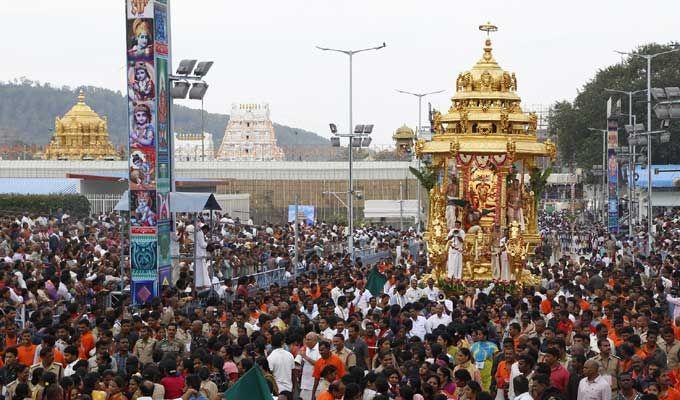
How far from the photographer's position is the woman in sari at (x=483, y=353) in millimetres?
14859

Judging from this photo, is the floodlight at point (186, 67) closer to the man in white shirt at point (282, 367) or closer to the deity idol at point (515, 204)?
the deity idol at point (515, 204)

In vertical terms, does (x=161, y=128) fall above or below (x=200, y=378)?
above

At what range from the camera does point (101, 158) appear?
8569 centimetres

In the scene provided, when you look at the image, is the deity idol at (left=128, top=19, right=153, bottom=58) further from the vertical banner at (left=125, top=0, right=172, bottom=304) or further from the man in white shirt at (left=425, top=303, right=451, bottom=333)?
the man in white shirt at (left=425, top=303, right=451, bottom=333)

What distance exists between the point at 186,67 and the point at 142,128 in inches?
62.3

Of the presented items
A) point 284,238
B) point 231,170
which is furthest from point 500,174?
point 231,170

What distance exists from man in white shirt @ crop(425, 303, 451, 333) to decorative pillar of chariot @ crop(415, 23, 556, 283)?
36.9 ft

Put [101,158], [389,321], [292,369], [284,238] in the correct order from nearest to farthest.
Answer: [292,369], [389,321], [284,238], [101,158]

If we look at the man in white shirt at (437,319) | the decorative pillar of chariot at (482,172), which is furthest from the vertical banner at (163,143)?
the man in white shirt at (437,319)

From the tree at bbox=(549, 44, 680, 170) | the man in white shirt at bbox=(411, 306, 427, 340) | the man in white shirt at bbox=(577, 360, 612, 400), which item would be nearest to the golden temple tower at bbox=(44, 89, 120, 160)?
the tree at bbox=(549, 44, 680, 170)

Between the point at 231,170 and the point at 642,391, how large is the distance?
217ft

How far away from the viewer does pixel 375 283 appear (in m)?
24.9

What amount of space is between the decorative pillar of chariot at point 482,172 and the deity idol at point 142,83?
784 cm

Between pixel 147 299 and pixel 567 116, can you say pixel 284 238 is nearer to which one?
pixel 147 299
